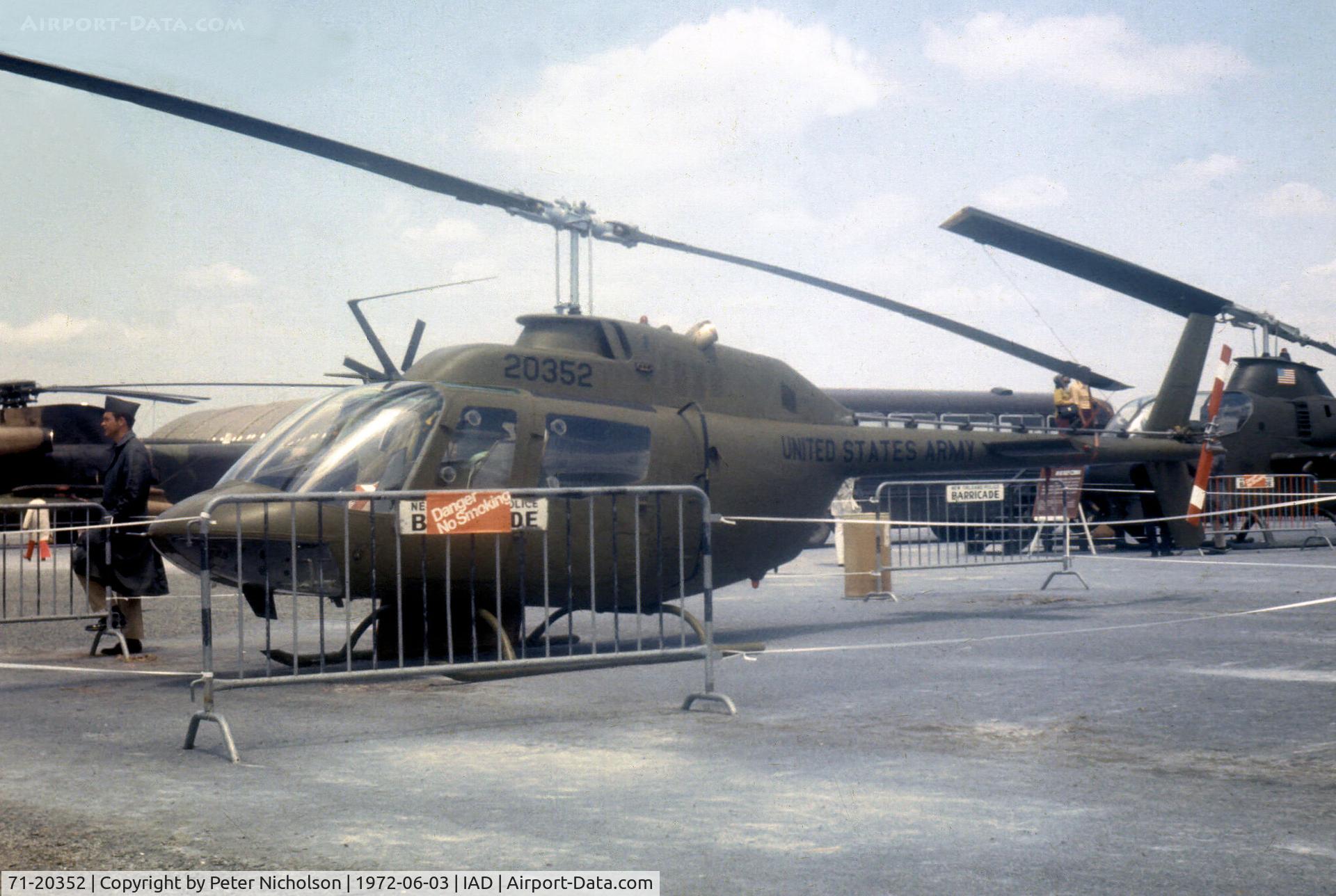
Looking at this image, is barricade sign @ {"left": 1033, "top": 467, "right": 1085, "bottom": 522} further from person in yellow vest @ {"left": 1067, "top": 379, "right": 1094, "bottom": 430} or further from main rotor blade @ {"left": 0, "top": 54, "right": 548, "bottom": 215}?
main rotor blade @ {"left": 0, "top": 54, "right": 548, "bottom": 215}

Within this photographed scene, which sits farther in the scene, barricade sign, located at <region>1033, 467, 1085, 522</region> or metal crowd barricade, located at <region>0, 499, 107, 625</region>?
barricade sign, located at <region>1033, 467, 1085, 522</region>

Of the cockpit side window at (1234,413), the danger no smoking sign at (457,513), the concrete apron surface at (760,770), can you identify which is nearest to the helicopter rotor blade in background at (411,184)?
the danger no smoking sign at (457,513)

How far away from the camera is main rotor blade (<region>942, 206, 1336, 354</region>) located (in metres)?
12.8

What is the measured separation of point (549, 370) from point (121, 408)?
3828 mm

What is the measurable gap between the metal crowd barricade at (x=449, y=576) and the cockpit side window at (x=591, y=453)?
0.64 feet

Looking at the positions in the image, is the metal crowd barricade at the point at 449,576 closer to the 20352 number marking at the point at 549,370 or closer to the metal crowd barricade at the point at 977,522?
the 20352 number marking at the point at 549,370

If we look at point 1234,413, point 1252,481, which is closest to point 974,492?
point 1252,481

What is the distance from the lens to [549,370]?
956cm

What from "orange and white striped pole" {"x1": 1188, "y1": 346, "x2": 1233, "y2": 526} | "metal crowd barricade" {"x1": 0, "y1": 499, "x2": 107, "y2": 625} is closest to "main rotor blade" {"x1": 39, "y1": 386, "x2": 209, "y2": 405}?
"metal crowd barricade" {"x1": 0, "y1": 499, "x2": 107, "y2": 625}

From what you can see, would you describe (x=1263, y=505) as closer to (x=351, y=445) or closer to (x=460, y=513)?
(x=351, y=445)

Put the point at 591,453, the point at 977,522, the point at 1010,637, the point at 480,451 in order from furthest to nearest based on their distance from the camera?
the point at 977,522, the point at 1010,637, the point at 591,453, the point at 480,451

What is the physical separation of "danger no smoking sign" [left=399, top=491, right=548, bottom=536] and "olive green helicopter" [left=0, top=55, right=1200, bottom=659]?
384 mm

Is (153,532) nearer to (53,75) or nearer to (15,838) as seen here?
(53,75)

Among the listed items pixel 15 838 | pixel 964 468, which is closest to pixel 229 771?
pixel 15 838
